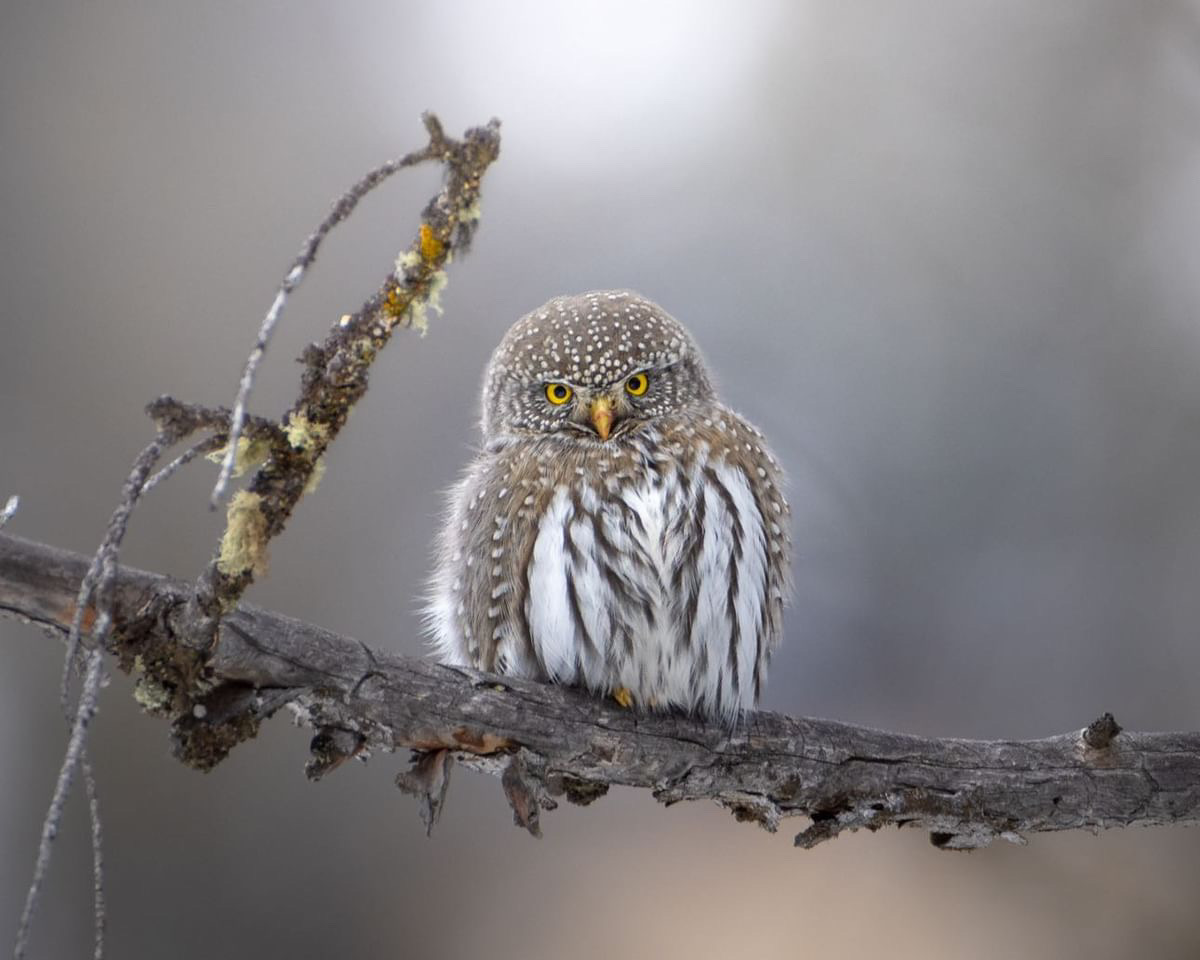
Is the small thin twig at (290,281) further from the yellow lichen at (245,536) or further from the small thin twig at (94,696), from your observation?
the yellow lichen at (245,536)

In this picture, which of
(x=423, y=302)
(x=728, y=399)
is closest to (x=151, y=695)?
(x=423, y=302)

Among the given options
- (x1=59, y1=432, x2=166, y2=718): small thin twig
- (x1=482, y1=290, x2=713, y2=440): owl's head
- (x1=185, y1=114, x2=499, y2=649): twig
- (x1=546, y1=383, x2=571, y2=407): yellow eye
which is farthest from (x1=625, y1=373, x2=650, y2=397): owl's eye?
(x1=59, y1=432, x2=166, y2=718): small thin twig

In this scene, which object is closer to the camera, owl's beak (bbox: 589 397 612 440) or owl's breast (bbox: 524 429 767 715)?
owl's breast (bbox: 524 429 767 715)

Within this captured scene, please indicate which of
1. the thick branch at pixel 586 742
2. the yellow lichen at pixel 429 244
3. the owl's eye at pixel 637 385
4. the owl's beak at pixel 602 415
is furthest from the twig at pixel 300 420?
the owl's eye at pixel 637 385

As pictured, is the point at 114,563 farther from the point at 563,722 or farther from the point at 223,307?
the point at 223,307

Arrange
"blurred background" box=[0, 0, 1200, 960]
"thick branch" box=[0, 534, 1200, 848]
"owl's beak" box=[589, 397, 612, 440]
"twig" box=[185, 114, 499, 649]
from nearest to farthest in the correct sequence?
"twig" box=[185, 114, 499, 649] → "thick branch" box=[0, 534, 1200, 848] → "owl's beak" box=[589, 397, 612, 440] → "blurred background" box=[0, 0, 1200, 960]

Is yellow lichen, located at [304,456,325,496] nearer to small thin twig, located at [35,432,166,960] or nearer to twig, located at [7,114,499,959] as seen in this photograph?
twig, located at [7,114,499,959]
